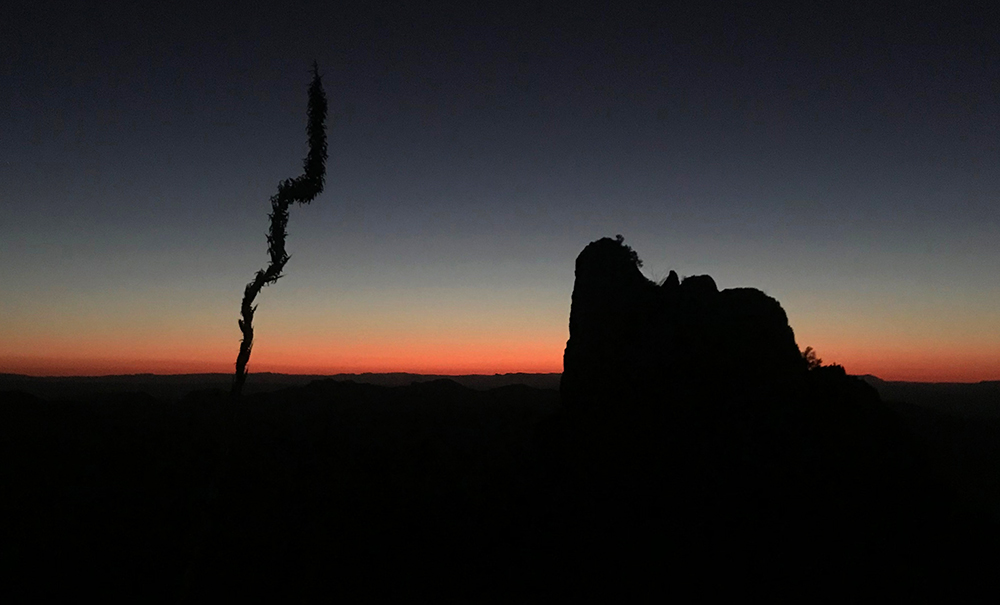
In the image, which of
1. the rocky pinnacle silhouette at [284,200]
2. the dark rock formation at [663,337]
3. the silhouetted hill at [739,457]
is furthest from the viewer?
the dark rock formation at [663,337]

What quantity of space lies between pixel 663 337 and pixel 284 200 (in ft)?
68.5

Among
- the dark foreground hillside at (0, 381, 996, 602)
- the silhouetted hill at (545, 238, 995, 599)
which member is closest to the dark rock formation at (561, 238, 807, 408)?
the silhouetted hill at (545, 238, 995, 599)

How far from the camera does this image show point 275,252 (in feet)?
17.8

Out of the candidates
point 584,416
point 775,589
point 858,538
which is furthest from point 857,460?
point 584,416

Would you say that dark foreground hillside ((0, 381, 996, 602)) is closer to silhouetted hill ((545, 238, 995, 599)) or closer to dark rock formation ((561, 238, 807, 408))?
silhouetted hill ((545, 238, 995, 599))

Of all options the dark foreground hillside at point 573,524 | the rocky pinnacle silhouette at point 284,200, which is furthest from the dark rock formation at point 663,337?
the rocky pinnacle silhouette at point 284,200

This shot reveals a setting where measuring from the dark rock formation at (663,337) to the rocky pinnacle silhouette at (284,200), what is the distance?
64.3 feet

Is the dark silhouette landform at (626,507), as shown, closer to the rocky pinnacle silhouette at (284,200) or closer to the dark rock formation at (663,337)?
the dark rock formation at (663,337)

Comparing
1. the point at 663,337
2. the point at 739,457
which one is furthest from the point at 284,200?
the point at 663,337

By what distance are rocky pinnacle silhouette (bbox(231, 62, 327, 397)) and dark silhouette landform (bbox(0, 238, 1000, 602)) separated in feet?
20.5

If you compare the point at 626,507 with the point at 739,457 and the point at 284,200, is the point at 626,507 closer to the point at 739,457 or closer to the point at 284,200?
the point at 739,457

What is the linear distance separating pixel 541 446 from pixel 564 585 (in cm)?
840

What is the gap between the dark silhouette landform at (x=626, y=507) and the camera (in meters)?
17.2

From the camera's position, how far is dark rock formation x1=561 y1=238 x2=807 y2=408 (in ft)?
70.9
